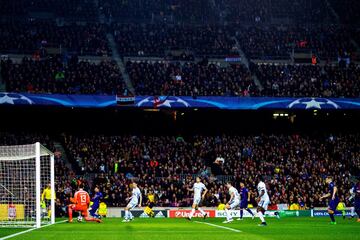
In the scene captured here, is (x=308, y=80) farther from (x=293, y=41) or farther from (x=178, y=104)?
(x=178, y=104)

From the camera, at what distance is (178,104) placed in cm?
4812

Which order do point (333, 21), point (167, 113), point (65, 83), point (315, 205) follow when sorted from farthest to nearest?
1. point (333, 21)
2. point (167, 113)
3. point (65, 83)
4. point (315, 205)

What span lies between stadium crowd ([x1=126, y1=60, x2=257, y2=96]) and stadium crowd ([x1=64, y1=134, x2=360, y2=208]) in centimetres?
355

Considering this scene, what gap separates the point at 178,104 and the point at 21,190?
16.5 metres

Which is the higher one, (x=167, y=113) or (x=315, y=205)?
(x=167, y=113)

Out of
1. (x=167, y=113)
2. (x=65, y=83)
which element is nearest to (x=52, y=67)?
(x=65, y=83)

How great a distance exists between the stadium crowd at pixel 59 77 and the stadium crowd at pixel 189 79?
1844 mm

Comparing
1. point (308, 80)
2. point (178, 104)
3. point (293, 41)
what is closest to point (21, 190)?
point (178, 104)

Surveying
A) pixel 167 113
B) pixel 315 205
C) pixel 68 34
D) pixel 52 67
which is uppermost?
pixel 68 34

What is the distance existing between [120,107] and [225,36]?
46.0ft

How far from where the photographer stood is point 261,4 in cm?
6331

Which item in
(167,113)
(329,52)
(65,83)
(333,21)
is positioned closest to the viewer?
(65,83)

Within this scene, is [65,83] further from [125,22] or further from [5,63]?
[125,22]

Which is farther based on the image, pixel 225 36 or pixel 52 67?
pixel 225 36
